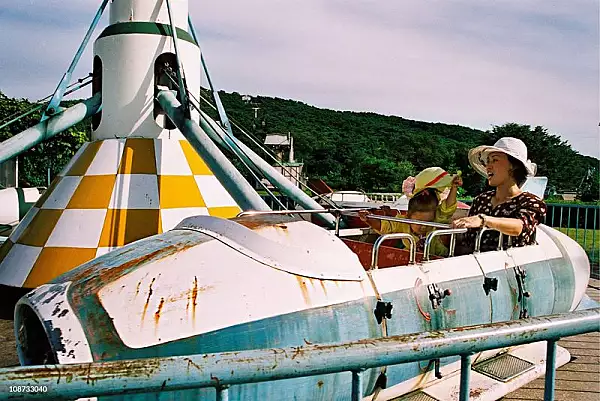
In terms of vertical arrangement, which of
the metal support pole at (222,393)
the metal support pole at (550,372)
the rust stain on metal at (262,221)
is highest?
the rust stain on metal at (262,221)

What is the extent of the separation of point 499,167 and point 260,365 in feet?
9.53

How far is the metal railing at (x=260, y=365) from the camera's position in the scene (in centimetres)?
97

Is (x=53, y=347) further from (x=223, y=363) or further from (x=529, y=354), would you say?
(x=529, y=354)

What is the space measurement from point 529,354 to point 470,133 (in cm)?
9237

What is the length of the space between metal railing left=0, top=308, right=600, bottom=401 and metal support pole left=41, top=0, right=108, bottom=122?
13.6ft

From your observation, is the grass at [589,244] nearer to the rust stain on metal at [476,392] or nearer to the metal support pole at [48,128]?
the rust stain on metal at [476,392]

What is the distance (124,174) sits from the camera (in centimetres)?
458

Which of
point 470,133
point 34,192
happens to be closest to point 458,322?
point 34,192

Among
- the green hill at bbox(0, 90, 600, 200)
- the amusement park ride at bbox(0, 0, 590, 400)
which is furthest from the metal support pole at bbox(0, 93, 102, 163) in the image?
the green hill at bbox(0, 90, 600, 200)

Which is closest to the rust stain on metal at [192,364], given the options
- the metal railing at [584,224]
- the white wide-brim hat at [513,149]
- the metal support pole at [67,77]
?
the white wide-brim hat at [513,149]

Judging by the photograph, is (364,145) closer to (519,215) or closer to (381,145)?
(381,145)

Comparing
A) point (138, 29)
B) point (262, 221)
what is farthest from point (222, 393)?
point (138, 29)

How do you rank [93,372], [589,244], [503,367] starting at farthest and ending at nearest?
[589,244], [503,367], [93,372]

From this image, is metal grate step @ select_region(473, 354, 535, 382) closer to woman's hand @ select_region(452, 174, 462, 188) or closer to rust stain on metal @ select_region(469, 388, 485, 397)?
rust stain on metal @ select_region(469, 388, 485, 397)
